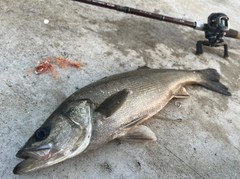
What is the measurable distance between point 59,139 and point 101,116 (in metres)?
0.40

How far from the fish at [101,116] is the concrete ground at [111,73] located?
0.56 ft

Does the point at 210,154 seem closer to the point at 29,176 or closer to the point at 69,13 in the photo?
the point at 29,176

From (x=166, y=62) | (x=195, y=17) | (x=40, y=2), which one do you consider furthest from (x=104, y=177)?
(x=195, y=17)

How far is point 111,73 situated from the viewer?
2.93 meters

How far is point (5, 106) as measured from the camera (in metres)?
2.35

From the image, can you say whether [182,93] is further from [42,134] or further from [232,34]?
[42,134]

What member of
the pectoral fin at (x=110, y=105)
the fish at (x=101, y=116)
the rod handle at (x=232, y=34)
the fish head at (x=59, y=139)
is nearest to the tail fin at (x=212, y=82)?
the fish at (x=101, y=116)

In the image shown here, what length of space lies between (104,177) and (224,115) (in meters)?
1.52

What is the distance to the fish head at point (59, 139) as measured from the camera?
178cm

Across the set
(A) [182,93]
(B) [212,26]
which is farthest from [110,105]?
(B) [212,26]

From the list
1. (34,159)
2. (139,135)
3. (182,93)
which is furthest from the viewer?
(182,93)

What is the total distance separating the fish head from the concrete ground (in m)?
0.24

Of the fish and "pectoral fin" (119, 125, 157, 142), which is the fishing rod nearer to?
the fish

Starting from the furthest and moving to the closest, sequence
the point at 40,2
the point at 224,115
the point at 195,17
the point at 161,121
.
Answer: the point at 195,17 → the point at 40,2 → the point at 224,115 → the point at 161,121
